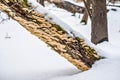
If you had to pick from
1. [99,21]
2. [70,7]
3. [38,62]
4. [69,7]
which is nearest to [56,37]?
[38,62]

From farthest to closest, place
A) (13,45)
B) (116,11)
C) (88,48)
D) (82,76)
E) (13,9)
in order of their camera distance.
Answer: (116,11) → (13,45) → (88,48) → (13,9) → (82,76)

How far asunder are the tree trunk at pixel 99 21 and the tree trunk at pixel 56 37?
118 inches

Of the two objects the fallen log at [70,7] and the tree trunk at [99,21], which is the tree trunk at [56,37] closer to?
the tree trunk at [99,21]

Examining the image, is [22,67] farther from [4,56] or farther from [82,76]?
[82,76]

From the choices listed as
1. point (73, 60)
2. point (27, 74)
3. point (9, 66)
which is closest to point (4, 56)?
point (9, 66)

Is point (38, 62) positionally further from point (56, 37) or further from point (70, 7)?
point (70, 7)

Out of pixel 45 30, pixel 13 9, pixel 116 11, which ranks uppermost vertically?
pixel 13 9

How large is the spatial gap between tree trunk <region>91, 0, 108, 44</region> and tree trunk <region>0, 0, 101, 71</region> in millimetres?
2993

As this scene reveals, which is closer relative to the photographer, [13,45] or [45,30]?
[45,30]

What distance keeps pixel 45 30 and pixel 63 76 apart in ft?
2.72

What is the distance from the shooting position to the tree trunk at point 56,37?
4457 mm

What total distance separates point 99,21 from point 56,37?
3.54m

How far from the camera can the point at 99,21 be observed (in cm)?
798

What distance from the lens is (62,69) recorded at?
15.8 ft
